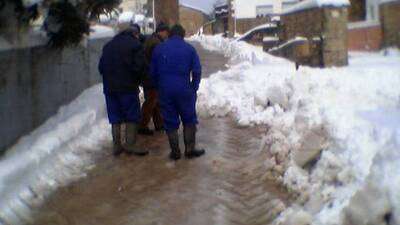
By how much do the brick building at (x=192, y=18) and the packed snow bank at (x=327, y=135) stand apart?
2126 inches

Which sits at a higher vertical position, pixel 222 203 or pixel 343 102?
pixel 343 102

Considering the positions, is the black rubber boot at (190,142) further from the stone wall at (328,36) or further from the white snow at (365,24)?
the white snow at (365,24)

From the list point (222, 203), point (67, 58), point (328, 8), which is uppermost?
point (328, 8)

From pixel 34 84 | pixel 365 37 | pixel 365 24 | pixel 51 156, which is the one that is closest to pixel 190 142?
pixel 51 156

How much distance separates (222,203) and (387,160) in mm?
1986

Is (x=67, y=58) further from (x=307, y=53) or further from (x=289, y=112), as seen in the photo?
(x=307, y=53)

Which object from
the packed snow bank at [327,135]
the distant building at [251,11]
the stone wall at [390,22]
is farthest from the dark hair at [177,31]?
the distant building at [251,11]

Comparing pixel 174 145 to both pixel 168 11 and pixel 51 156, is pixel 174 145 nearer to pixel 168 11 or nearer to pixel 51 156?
pixel 51 156

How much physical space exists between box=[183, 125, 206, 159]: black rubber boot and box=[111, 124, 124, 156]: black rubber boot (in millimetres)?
930

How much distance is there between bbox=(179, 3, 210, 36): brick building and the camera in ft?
217

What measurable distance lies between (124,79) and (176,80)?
771mm

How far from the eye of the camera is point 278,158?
7.62 metres

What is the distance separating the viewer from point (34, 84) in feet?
30.3

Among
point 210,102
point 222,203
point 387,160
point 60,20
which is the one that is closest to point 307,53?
point 210,102
